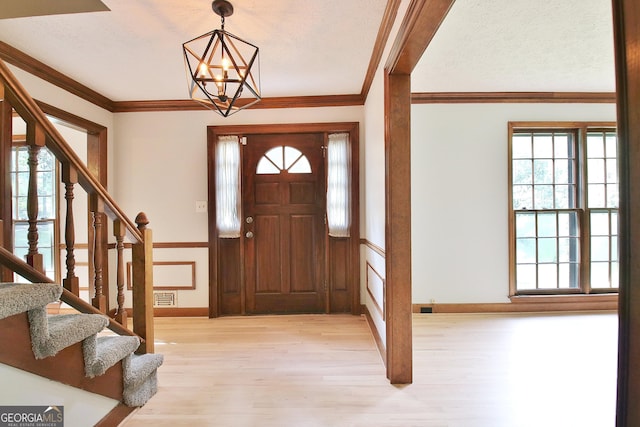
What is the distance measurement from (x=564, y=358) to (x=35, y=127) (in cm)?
372

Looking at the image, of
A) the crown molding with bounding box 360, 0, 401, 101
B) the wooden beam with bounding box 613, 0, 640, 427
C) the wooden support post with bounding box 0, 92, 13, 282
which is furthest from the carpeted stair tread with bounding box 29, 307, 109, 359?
the crown molding with bounding box 360, 0, 401, 101

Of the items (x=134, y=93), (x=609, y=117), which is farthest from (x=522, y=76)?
(x=134, y=93)

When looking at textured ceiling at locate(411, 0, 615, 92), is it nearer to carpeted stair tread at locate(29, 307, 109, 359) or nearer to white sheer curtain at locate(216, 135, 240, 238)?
white sheer curtain at locate(216, 135, 240, 238)

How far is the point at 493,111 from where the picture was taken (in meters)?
3.17

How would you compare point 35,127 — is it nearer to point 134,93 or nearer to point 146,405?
point 146,405

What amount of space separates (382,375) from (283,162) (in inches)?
91.1

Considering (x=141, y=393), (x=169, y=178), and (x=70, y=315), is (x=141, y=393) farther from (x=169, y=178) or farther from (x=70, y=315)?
(x=169, y=178)

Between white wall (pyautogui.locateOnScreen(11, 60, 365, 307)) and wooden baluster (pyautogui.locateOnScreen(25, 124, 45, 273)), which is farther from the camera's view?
white wall (pyautogui.locateOnScreen(11, 60, 365, 307))

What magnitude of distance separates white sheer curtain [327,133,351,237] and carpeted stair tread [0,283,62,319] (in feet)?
7.72

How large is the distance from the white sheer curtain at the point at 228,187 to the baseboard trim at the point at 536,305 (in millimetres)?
2272

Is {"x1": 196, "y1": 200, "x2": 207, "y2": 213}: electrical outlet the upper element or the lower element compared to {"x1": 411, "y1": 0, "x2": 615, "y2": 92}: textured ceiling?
lower

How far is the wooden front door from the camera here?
3262 millimetres

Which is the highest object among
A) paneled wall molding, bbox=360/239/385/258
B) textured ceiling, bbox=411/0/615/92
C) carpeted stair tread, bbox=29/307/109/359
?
textured ceiling, bbox=411/0/615/92

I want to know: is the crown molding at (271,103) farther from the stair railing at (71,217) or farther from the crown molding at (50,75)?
the stair railing at (71,217)
